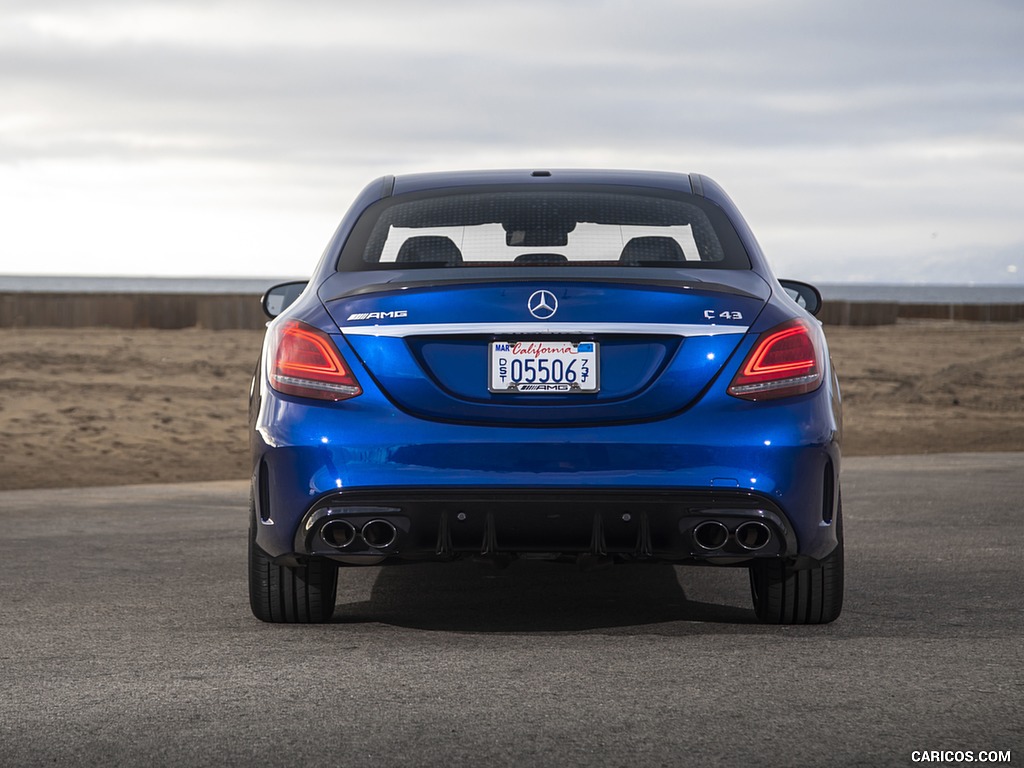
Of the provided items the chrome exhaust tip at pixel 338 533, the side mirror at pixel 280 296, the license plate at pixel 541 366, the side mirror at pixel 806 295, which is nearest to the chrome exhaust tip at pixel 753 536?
the license plate at pixel 541 366

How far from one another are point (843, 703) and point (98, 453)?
Result: 38.1 ft

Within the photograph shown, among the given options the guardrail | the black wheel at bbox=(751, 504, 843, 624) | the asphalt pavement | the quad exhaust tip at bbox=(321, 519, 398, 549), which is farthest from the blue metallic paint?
the guardrail

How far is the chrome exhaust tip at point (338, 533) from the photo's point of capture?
4742 mm

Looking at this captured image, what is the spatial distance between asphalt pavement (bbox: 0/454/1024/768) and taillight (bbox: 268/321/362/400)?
88 centimetres

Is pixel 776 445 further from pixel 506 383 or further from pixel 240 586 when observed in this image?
pixel 240 586

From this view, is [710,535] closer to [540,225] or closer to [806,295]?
[540,225]

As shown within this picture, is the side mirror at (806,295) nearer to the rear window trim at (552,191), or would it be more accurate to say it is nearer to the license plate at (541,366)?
the rear window trim at (552,191)

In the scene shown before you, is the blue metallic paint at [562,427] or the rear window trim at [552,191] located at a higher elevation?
the rear window trim at [552,191]

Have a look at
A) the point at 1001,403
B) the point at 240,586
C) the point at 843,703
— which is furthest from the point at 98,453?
the point at 1001,403

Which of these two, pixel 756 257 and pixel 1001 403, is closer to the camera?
pixel 756 257

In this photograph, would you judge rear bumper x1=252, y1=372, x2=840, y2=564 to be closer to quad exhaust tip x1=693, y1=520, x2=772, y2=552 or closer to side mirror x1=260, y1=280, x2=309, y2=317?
quad exhaust tip x1=693, y1=520, x2=772, y2=552

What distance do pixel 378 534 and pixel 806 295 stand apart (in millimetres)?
2361

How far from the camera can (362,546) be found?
4758 mm

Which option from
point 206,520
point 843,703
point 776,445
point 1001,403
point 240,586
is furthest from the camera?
point 1001,403
